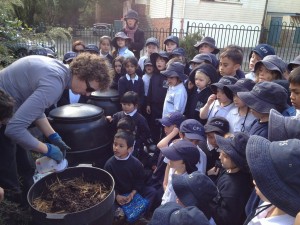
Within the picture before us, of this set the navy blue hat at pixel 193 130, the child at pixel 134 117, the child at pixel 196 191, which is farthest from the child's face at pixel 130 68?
the child at pixel 196 191

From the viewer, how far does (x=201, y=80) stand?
3.64m

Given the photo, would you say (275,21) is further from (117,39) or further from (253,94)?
(253,94)

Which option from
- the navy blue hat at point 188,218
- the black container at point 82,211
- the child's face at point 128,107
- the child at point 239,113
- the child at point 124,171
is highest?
the child at point 239,113

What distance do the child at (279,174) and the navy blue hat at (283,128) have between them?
0.60 m

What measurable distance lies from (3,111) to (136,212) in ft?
5.59

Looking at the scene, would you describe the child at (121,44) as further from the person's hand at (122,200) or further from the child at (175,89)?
the person's hand at (122,200)

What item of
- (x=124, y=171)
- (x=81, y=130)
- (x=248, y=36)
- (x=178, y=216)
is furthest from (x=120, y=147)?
(x=248, y=36)

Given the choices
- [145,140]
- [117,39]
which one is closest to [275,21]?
[117,39]

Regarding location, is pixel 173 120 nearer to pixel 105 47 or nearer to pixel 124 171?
pixel 124 171

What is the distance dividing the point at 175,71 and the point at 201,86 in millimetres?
503

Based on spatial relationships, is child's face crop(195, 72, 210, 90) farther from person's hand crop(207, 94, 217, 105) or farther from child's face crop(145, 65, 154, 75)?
child's face crop(145, 65, 154, 75)

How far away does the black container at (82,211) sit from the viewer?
1.81 m

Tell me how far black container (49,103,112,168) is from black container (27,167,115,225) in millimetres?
712

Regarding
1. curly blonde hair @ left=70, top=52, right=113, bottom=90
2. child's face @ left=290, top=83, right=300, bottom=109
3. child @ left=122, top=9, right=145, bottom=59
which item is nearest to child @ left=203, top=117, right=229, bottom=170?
child's face @ left=290, top=83, right=300, bottom=109
